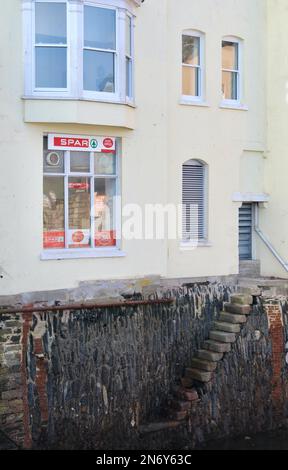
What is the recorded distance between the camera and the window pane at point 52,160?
1402 cm

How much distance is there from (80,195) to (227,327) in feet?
14.8

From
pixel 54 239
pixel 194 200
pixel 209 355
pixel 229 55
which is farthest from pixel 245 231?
pixel 54 239

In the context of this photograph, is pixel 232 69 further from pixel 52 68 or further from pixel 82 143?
pixel 52 68

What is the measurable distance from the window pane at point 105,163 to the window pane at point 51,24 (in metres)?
2.39

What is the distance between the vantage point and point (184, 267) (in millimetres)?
16156

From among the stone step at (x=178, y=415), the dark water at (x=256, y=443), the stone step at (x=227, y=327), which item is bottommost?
the dark water at (x=256, y=443)

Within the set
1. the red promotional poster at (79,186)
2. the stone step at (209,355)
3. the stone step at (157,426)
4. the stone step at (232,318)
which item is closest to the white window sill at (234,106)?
the red promotional poster at (79,186)

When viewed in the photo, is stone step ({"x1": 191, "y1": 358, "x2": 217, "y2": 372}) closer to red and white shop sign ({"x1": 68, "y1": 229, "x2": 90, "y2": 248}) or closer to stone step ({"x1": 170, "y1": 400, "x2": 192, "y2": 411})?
stone step ({"x1": 170, "y1": 400, "x2": 192, "y2": 411})

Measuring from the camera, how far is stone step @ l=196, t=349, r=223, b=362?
15.5 meters

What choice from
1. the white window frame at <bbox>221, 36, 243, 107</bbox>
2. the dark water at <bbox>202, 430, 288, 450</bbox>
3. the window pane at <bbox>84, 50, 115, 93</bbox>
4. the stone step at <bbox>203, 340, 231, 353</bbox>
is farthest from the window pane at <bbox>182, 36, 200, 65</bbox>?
the dark water at <bbox>202, 430, 288, 450</bbox>

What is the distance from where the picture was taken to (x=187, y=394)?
15.2m

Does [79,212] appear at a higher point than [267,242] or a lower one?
higher

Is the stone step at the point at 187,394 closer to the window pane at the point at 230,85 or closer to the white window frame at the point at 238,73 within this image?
the white window frame at the point at 238,73

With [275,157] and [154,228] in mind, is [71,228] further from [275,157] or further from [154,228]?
[275,157]
